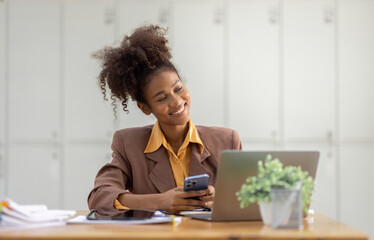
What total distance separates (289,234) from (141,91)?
1.17 metres

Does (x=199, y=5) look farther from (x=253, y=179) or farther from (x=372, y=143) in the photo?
(x=253, y=179)

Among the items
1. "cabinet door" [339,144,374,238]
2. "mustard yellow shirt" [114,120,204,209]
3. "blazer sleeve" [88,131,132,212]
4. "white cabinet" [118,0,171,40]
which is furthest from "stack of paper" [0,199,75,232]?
"cabinet door" [339,144,374,238]

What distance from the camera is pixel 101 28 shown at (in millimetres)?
4449

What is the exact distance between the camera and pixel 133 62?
228cm

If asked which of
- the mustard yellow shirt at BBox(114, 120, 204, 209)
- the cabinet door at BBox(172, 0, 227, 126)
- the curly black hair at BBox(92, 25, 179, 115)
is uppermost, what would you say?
the cabinet door at BBox(172, 0, 227, 126)

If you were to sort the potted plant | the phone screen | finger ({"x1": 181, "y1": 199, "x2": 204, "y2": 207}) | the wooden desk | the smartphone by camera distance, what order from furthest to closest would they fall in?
finger ({"x1": 181, "y1": 199, "x2": 204, "y2": 207}) → the smartphone → the phone screen → the potted plant → the wooden desk

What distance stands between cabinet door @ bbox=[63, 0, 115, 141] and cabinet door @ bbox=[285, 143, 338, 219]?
1521 mm

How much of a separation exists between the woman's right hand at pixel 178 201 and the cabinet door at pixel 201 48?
8.04 ft

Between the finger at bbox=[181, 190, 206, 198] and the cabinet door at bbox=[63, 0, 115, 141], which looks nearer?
the finger at bbox=[181, 190, 206, 198]

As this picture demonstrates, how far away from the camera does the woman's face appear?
2.26m

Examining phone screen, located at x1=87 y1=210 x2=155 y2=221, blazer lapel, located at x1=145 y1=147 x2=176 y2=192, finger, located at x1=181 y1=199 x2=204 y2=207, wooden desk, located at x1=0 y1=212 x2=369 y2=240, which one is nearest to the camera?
wooden desk, located at x1=0 y1=212 x2=369 y2=240

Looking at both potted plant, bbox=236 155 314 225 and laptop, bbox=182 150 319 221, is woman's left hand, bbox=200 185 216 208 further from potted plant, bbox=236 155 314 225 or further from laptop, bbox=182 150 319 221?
potted plant, bbox=236 155 314 225

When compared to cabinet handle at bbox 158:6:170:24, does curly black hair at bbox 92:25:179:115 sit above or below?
below

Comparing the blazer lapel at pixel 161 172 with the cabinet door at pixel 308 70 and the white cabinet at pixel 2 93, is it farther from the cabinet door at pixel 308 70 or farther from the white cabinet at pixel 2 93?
the white cabinet at pixel 2 93
